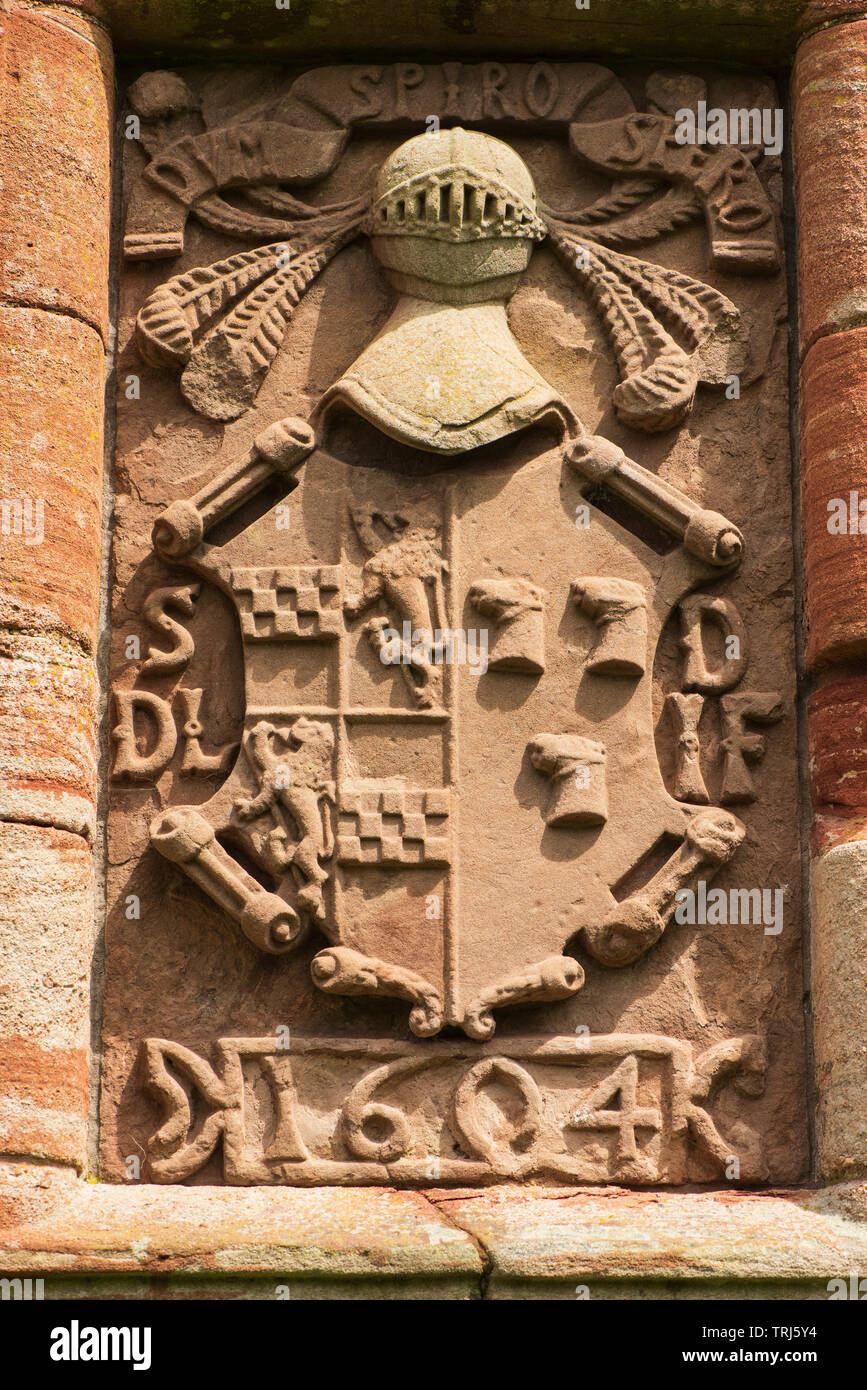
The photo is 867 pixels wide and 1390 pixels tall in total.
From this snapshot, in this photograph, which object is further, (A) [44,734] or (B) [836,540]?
(B) [836,540]

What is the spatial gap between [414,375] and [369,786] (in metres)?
1.08

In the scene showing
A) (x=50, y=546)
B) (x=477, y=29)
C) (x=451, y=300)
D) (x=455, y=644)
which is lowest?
(x=455, y=644)

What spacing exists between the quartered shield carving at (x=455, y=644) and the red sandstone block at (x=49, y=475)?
9.7 inches

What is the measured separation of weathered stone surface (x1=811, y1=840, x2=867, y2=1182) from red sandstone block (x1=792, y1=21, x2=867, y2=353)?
4.75 ft

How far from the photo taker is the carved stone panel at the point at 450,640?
15.9 ft

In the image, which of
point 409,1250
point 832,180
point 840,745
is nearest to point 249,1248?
point 409,1250

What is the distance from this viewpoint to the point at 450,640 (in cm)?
506

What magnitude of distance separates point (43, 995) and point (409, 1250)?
1057 mm

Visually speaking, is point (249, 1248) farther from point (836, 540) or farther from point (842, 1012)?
point (836, 540)

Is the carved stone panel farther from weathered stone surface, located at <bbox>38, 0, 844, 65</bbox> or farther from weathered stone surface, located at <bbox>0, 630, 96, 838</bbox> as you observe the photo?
weathered stone surface, located at <bbox>0, 630, 96, 838</bbox>

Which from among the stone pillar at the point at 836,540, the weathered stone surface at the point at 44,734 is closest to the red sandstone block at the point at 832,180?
the stone pillar at the point at 836,540

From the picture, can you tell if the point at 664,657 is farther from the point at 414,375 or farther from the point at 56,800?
the point at 56,800

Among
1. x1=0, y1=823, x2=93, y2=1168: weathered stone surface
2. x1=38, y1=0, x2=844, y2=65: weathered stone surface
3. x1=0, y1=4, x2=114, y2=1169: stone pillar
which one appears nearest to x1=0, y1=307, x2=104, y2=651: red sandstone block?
x1=0, y1=4, x2=114, y2=1169: stone pillar

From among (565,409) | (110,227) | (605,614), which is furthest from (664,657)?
(110,227)
